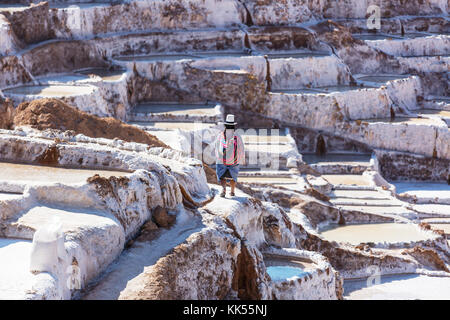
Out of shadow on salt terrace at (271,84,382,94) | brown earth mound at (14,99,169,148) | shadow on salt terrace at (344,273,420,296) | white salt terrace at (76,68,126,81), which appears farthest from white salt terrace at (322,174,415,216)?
white salt terrace at (76,68,126,81)

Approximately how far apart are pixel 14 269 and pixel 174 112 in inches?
766

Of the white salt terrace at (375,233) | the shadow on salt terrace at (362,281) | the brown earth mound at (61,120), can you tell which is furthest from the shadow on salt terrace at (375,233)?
the brown earth mound at (61,120)

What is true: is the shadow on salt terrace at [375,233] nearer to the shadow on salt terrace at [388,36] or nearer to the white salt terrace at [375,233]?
the white salt terrace at [375,233]

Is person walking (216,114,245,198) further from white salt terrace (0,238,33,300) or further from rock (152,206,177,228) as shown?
white salt terrace (0,238,33,300)

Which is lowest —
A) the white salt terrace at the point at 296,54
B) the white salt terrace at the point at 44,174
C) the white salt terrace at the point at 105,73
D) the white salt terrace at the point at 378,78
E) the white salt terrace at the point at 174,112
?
the white salt terrace at the point at 174,112

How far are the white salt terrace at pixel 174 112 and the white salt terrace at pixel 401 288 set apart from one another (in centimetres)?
1100

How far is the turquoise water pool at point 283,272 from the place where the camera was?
11.3 metres

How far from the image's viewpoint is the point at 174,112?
26953mm

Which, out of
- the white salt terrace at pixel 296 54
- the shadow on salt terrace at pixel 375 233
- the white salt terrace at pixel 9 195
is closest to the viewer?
the white salt terrace at pixel 9 195

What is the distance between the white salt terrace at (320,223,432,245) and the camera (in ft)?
61.3

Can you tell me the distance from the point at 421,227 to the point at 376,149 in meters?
9.51

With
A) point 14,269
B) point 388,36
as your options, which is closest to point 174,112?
point 388,36

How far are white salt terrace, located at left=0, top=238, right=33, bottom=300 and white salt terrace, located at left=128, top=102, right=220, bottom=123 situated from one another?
58.0ft

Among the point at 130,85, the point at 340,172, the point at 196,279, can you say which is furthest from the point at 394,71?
the point at 196,279
